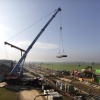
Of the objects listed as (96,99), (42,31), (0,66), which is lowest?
(96,99)

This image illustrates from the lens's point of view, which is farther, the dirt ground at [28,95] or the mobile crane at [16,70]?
the mobile crane at [16,70]

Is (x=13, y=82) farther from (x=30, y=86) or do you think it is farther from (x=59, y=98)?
(x=59, y=98)

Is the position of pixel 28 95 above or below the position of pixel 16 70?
below

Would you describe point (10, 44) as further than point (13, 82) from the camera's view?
Yes

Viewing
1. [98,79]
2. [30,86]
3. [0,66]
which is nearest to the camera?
[30,86]

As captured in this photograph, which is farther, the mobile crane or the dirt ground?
the mobile crane

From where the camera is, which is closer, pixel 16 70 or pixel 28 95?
pixel 28 95

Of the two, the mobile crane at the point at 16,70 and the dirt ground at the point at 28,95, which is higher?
the mobile crane at the point at 16,70

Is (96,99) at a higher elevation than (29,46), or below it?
below

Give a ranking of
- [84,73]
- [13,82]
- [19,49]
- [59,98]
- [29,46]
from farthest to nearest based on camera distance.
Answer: [84,73]
[19,49]
[29,46]
[13,82]
[59,98]

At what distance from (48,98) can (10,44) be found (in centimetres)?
3470

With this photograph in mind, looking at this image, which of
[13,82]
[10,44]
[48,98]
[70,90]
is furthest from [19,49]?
[48,98]

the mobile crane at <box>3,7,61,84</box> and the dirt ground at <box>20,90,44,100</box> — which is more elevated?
the mobile crane at <box>3,7,61,84</box>

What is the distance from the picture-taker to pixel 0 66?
75.4 metres
